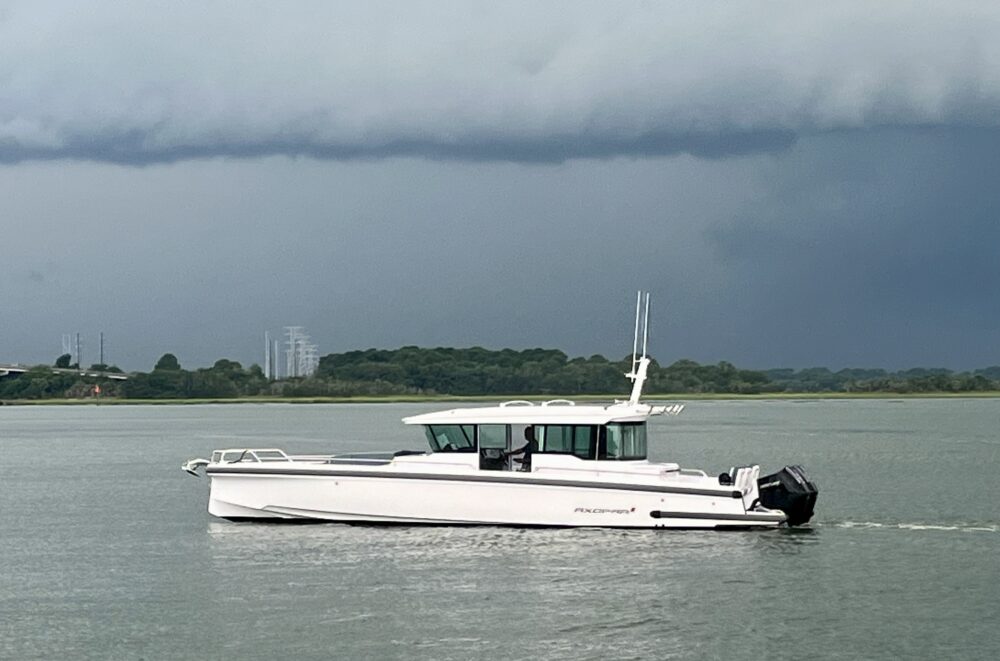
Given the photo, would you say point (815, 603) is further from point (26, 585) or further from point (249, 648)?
point (26, 585)

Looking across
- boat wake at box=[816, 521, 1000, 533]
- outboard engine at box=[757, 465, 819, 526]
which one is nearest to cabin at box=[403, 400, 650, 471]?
outboard engine at box=[757, 465, 819, 526]

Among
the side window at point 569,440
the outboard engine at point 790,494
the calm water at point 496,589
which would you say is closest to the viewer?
the calm water at point 496,589

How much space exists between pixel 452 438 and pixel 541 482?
8.99 ft

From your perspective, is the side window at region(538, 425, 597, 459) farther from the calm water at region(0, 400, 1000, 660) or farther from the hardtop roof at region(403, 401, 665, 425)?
the calm water at region(0, 400, 1000, 660)

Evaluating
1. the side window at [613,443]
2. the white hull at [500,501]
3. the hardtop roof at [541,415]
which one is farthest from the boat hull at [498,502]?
the hardtop roof at [541,415]

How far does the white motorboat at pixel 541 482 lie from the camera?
130ft

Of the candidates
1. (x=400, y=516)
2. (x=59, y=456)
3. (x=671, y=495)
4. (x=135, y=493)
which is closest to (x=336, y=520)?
(x=400, y=516)

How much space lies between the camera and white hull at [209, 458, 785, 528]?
39406mm

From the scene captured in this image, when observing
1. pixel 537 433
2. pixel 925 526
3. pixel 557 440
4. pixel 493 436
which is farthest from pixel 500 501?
pixel 925 526

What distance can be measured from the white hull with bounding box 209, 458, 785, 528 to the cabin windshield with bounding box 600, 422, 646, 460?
1119mm

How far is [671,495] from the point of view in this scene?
39.3m

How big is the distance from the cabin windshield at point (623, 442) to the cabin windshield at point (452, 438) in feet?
11.3

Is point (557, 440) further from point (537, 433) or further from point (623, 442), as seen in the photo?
point (623, 442)

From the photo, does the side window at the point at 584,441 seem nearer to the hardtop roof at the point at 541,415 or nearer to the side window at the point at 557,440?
the side window at the point at 557,440
